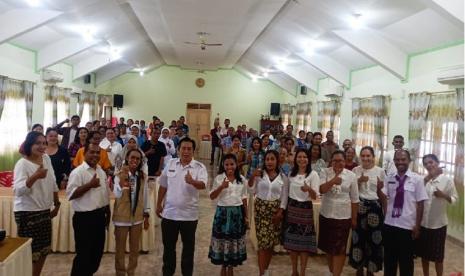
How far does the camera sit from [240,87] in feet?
59.3

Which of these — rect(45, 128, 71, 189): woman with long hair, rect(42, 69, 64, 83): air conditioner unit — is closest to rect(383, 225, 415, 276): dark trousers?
rect(45, 128, 71, 189): woman with long hair

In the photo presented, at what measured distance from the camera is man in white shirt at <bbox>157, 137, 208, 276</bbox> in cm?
369

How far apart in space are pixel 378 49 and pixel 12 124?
7287 millimetres

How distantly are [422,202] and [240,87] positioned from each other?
48.4 feet

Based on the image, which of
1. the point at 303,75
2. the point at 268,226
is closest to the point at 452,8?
the point at 268,226

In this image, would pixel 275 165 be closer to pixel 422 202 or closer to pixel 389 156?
pixel 422 202

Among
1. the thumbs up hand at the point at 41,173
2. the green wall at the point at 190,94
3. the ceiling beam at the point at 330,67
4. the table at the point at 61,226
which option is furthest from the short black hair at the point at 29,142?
the green wall at the point at 190,94

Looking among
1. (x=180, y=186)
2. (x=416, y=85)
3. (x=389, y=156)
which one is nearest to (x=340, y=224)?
(x=180, y=186)

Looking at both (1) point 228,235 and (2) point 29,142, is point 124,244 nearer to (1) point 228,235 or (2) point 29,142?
(1) point 228,235

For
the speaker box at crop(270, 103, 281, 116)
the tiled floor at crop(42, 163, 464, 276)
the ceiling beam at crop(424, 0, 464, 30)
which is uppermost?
the ceiling beam at crop(424, 0, 464, 30)

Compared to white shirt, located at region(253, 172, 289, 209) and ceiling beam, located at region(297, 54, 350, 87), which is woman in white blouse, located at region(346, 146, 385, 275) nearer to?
white shirt, located at region(253, 172, 289, 209)

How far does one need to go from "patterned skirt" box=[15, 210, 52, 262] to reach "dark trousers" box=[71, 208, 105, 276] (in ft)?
0.79

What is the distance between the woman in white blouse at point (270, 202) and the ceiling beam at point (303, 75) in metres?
9.66

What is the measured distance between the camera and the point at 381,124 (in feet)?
27.8
